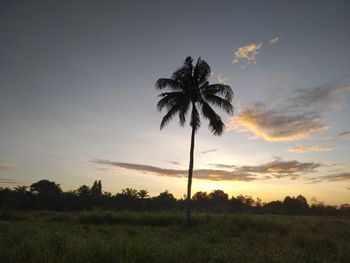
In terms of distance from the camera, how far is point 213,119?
2777 centimetres

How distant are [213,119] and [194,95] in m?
2.76

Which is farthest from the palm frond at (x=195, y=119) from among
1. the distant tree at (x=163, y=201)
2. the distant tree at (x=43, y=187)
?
the distant tree at (x=43, y=187)

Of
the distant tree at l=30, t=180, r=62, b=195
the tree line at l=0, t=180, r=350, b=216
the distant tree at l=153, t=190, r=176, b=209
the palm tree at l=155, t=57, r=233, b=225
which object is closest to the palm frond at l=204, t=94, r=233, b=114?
the palm tree at l=155, t=57, r=233, b=225

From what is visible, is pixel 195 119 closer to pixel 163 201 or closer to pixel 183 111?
pixel 183 111

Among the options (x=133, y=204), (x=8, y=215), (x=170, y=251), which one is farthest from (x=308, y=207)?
(x=170, y=251)

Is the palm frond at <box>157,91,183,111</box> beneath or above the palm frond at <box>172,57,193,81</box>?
beneath

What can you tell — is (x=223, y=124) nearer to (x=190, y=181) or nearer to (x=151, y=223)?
(x=190, y=181)

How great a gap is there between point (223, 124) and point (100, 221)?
1505cm

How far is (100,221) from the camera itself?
100 feet

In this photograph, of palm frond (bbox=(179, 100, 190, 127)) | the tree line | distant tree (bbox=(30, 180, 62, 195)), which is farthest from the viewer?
distant tree (bbox=(30, 180, 62, 195))

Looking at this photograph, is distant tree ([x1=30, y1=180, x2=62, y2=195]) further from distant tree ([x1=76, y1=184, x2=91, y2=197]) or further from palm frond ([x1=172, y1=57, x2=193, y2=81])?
palm frond ([x1=172, y1=57, x2=193, y2=81])

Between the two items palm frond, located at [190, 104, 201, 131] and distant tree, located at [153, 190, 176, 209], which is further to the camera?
distant tree, located at [153, 190, 176, 209]

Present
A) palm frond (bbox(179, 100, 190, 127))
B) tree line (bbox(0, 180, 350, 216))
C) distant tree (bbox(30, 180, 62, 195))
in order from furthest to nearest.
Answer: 1. distant tree (bbox(30, 180, 62, 195))
2. tree line (bbox(0, 180, 350, 216))
3. palm frond (bbox(179, 100, 190, 127))

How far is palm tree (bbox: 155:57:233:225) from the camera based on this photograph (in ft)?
91.2
